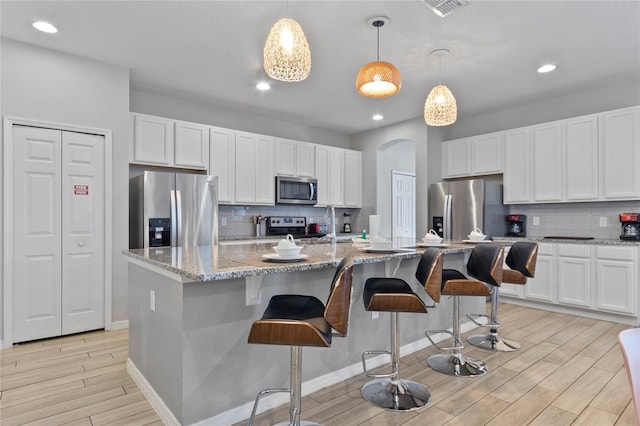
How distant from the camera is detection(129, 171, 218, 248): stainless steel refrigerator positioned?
3.85m

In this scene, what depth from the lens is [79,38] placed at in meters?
3.23

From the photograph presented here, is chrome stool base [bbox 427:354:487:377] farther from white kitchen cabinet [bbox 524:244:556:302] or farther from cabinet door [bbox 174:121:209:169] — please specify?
cabinet door [bbox 174:121:209:169]

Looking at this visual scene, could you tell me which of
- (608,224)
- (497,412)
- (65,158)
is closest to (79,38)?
(65,158)

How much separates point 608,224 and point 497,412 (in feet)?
11.8

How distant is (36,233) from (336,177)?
4.26 meters

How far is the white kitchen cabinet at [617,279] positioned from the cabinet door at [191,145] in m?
4.91

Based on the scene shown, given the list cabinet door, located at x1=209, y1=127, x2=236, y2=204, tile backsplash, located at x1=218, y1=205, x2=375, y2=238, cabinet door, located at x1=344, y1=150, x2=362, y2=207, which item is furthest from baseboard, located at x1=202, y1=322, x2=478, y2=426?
cabinet door, located at x1=344, y1=150, x2=362, y2=207

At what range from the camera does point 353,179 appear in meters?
6.62

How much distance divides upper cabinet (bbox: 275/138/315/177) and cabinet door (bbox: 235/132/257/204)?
429 mm

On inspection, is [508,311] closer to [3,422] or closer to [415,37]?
[415,37]

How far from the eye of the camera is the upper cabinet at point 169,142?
4258 mm

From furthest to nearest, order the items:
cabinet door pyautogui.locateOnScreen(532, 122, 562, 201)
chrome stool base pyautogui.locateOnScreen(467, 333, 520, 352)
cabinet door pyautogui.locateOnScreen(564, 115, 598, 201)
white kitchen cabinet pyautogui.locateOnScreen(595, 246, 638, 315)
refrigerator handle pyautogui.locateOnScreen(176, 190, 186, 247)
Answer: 1. cabinet door pyautogui.locateOnScreen(532, 122, 562, 201)
2. cabinet door pyautogui.locateOnScreen(564, 115, 598, 201)
3. refrigerator handle pyautogui.locateOnScreen(176, 190, 186, 247)
4. white kitchen cabinet pyautogui.locateOnScreen(595, 246, 638, 315)
5. chrome stool base pyautogui.locateOnScreen(467, 333, 520, 352)

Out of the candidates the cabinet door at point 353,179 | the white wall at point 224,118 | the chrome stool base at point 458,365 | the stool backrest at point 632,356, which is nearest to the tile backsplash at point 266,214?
the cabinet door at point 353,179

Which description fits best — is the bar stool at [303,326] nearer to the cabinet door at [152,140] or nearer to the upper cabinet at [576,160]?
the cabinet door at [152,140]
